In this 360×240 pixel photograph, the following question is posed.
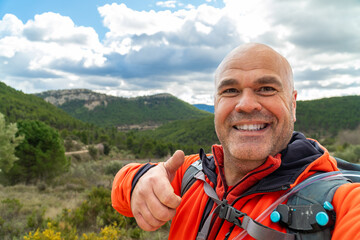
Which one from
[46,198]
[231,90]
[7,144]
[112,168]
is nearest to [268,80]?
[231,90]

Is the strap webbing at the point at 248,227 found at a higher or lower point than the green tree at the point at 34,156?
higher

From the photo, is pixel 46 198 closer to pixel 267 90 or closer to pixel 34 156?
pixel 34 156


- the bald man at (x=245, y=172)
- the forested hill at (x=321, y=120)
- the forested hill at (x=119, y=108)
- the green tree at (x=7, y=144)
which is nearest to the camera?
the bald man at (x=245, y=172)

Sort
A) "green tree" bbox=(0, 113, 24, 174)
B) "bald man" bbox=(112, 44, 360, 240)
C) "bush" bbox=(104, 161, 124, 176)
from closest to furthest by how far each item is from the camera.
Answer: "bald man" bbox=(112, 44, 360, 240)
"green tree" bbox=(0, 113, 24, 174)
"bush" bbox=(104, 161, 124, 176)

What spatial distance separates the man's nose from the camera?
1.56 metres

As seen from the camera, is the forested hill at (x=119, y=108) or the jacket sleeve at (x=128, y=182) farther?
the forested hill at (x=119, y=108)

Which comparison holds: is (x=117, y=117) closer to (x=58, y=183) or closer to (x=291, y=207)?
(x=58, y=183)

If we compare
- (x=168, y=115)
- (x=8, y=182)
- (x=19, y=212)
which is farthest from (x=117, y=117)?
(x=19, y=212)

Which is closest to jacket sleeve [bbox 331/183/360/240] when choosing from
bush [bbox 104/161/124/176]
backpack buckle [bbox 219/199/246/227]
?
backpack buckle [bbox 219/199/246/227]

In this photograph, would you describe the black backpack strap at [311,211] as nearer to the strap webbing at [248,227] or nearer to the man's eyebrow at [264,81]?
the strap webbing at [248,227]

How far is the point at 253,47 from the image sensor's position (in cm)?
176

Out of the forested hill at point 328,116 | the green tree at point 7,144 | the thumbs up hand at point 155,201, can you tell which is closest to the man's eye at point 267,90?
the thumbs up hand at point 155,201

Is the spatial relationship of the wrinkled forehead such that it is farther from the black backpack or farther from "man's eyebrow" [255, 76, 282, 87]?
the black backpack

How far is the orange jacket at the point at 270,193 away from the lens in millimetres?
1047
